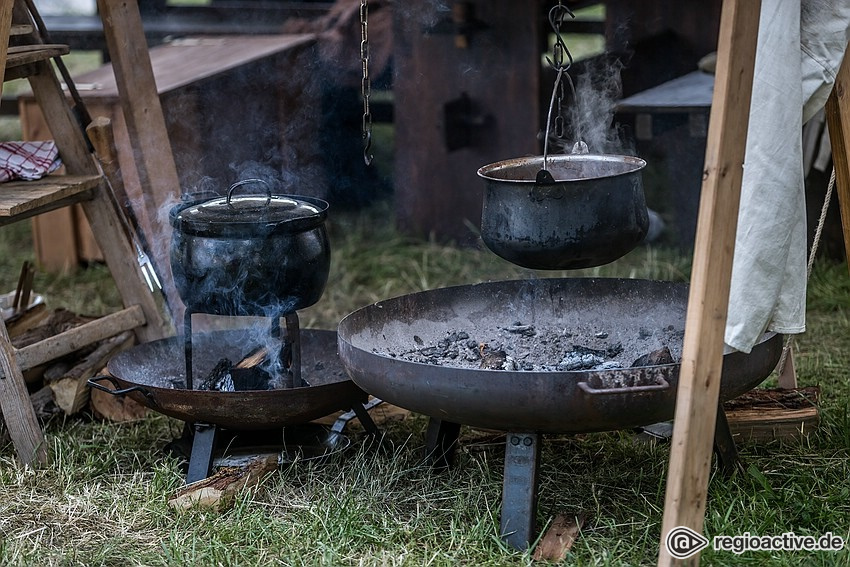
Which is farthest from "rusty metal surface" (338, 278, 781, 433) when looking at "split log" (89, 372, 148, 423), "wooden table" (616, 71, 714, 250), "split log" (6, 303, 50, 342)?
"wooden table" (616, 71, 714, 250)

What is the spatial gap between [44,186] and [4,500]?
1201mm

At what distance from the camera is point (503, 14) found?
6.02 meters

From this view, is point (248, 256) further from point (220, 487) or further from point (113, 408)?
point (113, 408)

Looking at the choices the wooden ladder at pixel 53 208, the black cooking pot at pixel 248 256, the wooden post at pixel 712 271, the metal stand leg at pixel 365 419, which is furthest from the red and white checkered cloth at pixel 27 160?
the wooden post at pixel 712 271

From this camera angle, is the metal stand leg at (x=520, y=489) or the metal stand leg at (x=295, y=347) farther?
the metal stand leg at (x=295, y=347)

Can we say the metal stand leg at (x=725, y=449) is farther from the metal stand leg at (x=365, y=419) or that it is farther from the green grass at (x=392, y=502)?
the metal stand leg at (x=365, y=419)

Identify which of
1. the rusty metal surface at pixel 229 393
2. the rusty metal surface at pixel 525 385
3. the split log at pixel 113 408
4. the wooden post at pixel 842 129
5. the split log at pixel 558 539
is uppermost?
the wooden post at pixel 842 129

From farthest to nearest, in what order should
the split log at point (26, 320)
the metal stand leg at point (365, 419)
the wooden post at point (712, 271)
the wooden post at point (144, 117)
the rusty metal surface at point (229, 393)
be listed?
the split log at point (26, 320), the wooden post at point (144, 117), the metal stand leg at point (365, 419), the rusty metal surface at point (229, 393), the wooden post at point (712, 271)

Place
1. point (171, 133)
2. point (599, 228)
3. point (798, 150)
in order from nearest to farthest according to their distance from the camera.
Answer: point (798, 150) < point (599, 228) < point (171, 133)

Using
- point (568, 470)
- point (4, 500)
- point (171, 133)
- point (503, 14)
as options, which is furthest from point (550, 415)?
point (503, 14)

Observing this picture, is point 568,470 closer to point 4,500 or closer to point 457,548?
point 457,548

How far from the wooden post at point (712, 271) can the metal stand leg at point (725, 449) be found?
0.75 meters

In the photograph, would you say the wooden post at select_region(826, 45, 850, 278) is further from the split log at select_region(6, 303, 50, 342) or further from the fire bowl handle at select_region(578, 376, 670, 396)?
the split log at select_region(6, 303, 50, 342)

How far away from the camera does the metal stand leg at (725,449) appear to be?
3203 mm
